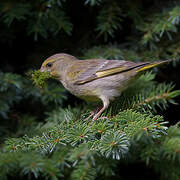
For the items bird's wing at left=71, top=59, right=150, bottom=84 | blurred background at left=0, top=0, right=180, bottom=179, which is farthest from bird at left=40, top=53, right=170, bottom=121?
blurred background at left=0, top=0, right=180, bottom=179

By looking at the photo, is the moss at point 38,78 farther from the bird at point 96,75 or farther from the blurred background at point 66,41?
the bird at point 96,75

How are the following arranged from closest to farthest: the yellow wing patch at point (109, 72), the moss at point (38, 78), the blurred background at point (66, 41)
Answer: the moss at point (38, 78)
the yellow wing patch at point (109, 72)
the blurred background at point (66, 41)

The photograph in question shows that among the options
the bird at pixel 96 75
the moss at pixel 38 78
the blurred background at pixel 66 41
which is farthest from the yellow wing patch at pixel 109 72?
the moss at pixel 38 78

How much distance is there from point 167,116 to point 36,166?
2355 mm

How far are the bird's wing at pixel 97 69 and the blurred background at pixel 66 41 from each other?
22cm

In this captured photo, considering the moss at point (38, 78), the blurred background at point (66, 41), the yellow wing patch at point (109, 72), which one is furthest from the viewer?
the blurred background at point (66, 41)

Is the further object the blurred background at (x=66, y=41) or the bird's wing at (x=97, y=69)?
the blurred background at (x=66, y=41)

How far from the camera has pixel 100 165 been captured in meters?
2.29

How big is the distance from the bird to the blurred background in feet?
0.65

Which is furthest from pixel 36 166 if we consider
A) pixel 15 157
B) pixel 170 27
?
pixel 170 27

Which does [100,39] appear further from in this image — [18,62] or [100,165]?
[100,165]

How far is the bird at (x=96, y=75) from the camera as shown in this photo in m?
2.82

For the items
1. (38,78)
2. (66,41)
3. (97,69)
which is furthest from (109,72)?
(66,41)

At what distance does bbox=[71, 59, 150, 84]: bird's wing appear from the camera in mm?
2869
